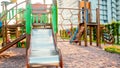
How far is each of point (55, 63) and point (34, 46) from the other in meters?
1.83

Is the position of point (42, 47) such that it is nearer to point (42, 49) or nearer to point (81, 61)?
point (42, 49)

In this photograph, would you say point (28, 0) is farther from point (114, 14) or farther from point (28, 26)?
point (114, 14)

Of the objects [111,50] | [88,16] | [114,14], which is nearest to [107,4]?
[114,14]

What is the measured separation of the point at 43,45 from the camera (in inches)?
288

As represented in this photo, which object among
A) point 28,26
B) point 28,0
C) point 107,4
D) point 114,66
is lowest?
point 114,66

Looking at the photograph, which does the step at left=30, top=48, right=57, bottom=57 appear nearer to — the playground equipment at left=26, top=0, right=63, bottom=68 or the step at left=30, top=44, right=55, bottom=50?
the playground equipment at left=26, top=0, right=63, bottom=68

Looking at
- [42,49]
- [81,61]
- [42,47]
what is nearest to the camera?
[42,49]

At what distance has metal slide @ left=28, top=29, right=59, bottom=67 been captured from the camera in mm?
5500

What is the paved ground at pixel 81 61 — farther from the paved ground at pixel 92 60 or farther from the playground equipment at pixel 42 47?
the playground equipment at pixel 42 47

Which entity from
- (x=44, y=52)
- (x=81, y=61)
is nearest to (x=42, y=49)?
(x=44, y=52)

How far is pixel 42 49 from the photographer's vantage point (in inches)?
275

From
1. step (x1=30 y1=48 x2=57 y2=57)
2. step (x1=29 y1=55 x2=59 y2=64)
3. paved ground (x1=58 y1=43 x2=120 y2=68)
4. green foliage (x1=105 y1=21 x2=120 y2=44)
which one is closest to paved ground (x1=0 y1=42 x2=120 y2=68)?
paved ground (x1=58 y1=43 x2=120 y2=68)

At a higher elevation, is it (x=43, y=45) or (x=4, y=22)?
(x=4, y=22)

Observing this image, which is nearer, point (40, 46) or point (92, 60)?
point (40, 46)
